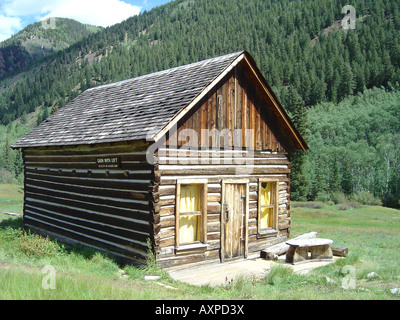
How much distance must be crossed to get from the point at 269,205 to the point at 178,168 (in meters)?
4.21

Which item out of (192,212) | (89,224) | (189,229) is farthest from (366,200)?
(89,224)

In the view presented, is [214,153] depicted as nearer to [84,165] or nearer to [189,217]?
[189,217]

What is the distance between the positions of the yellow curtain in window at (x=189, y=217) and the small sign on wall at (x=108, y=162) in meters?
1.96

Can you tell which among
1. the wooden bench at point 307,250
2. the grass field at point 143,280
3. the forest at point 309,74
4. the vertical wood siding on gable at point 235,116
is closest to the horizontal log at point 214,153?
the vertical wood siding on gable at point 235,116

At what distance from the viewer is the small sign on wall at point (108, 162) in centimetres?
1032

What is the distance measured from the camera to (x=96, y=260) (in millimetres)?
9906

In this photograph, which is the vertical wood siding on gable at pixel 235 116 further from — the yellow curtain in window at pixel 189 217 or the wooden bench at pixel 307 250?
the wooden bench at pixel 307 250

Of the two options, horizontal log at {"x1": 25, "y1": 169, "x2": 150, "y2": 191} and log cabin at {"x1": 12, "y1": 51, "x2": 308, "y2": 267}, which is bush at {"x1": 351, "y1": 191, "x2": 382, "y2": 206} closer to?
log cabin at {"x1": 12, "y1": 51, "x2": 308, "y2": 267}

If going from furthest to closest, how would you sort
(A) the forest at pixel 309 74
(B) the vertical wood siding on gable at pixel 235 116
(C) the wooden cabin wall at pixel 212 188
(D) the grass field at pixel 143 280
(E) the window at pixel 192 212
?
(A) the forest at pixel 309 74 < (B) the vertical wood siding on gable at pixel 235 116 < (E) the window at pixel 192 212 < (C) the wooden cabin wall at pixel 212 188 < (D) the grass field at pixel 143 280

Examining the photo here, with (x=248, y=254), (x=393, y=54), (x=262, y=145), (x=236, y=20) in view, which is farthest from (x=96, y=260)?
(x=236, y=20)

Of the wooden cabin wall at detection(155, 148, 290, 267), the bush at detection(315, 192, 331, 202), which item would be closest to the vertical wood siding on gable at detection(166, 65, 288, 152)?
the wooden cabin wall at detection(155, 148, 290, 267)

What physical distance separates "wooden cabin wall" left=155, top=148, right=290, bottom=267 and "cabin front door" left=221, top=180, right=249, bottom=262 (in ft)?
0.60
